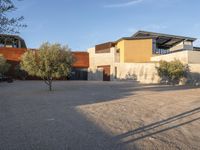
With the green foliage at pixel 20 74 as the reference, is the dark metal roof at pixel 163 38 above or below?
above

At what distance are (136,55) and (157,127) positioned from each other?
122ft

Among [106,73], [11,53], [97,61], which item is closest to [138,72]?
[106,73]

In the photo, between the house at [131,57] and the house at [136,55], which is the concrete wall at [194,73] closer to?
the house at [131,57]

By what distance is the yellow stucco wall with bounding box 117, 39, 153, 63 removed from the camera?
4549 centimetres

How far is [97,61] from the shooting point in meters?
50.3

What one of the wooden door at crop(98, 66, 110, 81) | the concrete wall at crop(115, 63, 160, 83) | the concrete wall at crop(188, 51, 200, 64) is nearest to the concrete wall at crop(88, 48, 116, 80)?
the wooden door at crop(98, 66, 110, 81)

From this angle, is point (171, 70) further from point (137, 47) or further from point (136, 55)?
point (137, 47)

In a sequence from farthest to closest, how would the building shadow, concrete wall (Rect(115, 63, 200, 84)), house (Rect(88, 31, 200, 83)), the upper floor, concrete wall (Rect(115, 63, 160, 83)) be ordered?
the upper floor, house (Rect(88, 31, 200, 83)), concrete wall (Rect(115, 63, 160, 83)), concrete wall (Rect(115, 63, 200, 84)), the building shadow

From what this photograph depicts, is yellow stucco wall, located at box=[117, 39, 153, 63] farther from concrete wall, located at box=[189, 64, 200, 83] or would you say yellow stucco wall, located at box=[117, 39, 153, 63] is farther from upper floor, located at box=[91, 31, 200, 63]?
concrete wall, located at box=[189, 64, 200, 83]

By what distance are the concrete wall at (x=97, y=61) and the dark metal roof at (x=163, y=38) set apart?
6.00 meters

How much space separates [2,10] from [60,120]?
5542mm

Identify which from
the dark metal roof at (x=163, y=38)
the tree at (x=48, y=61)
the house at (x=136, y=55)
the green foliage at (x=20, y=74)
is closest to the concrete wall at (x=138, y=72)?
the house at (x=136, y=55)

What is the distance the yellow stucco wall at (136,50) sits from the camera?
45.5 metres

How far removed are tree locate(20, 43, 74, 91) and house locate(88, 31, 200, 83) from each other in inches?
753
